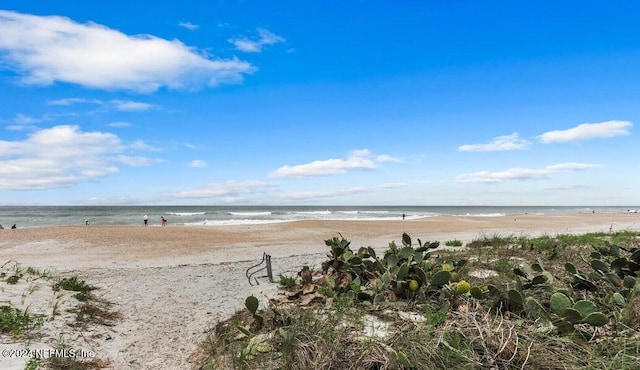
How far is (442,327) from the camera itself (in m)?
3.31

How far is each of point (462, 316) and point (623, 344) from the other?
111 centimetres

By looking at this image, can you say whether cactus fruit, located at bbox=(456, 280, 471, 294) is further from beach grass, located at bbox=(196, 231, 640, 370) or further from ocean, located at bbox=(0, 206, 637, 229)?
ocean, located at bbox=(0, 206, 637, 229)

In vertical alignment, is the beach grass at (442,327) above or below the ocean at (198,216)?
above

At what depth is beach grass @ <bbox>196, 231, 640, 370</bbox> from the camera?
2.92 m

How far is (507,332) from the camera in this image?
124 inches

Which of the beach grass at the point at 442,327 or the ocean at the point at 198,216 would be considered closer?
the beach grass at the point at 442,327

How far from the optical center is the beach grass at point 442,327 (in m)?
2.92

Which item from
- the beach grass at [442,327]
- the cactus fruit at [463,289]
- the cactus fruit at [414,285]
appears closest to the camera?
the beach grass at [442,327]

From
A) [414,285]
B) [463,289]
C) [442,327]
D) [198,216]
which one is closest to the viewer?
[442,327]

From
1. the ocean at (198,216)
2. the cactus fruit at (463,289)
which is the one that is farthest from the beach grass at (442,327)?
the ocean at (198,216)

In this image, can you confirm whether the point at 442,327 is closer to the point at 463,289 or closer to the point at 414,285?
the point at 463,289

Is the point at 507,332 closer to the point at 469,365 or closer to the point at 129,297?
the point at 469,365

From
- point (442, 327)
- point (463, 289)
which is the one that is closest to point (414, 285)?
point (463, 289)

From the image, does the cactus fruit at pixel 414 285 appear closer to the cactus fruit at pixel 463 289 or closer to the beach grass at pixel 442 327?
the beach grass at pixel 442 327
